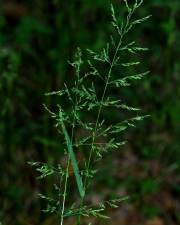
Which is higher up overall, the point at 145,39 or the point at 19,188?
the point at 145,39

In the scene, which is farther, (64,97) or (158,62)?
(158,62)

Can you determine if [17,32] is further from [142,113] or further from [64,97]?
[142,113]

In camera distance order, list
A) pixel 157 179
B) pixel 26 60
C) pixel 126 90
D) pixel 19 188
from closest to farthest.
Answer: pixel 19 188 < pixel 157 179 < pixel 126 90 < pixel 26 60

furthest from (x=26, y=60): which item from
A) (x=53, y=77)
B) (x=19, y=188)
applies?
(x=19, y=188)

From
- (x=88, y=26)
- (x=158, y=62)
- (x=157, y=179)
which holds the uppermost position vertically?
(x=88, y=26)

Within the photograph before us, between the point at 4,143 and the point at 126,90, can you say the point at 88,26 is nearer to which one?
the point at 126,90

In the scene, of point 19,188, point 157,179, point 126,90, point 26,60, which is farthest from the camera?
point 26,60
